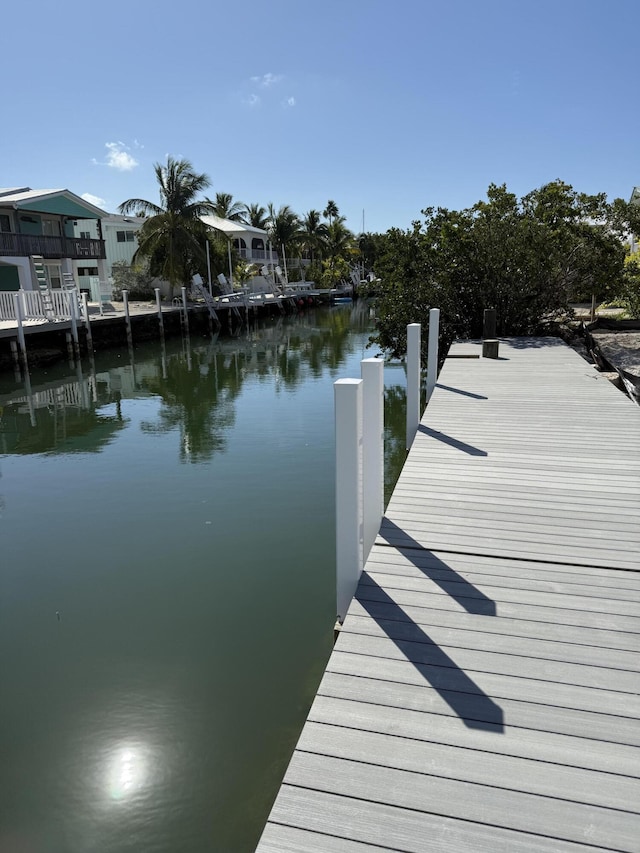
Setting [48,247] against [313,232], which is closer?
[48,247]

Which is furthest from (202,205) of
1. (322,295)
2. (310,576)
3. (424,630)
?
(424,630)

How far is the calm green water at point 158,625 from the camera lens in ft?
12.8

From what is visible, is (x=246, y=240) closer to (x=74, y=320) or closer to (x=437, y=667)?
(x=74, y=320)

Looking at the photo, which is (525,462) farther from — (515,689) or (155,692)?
(155,692)

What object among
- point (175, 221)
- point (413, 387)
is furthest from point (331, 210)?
point (413, 387)

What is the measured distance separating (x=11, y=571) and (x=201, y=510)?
2412 millimetres

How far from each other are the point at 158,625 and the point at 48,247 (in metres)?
29.2

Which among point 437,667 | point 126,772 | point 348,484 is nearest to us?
point 437,667

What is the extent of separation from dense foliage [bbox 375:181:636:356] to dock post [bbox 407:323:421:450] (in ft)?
24.6

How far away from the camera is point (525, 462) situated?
5.69m

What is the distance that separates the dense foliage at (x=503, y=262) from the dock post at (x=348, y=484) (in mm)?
12341

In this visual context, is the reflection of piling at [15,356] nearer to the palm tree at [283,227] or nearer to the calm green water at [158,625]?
the calm green water at [158,625]

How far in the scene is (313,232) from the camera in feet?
217

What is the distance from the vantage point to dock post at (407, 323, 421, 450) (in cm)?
766
